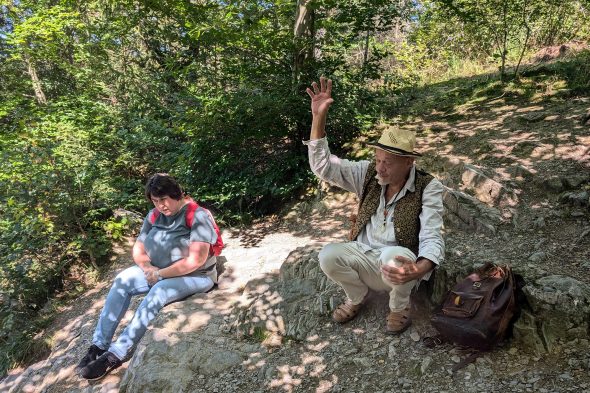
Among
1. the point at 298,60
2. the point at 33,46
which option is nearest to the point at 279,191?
the point at 298,60

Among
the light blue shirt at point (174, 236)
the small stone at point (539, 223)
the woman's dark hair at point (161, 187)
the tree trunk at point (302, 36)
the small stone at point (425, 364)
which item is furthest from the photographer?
the tree trunk at point (302, 36)

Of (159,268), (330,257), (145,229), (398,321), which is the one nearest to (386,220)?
(330,257)

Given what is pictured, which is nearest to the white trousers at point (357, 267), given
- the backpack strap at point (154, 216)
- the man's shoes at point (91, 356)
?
the backpack strap at point (154, 216)

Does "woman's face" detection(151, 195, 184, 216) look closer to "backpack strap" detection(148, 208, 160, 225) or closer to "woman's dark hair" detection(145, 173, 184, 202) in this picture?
"woman's dark hair" detection(145, 173, 184, 202)

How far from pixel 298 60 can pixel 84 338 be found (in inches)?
194

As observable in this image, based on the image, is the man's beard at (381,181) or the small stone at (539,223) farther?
the small stone at (539,223)

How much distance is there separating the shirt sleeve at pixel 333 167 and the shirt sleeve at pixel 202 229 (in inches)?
51.4

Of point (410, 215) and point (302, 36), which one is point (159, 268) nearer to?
point (410, 215)

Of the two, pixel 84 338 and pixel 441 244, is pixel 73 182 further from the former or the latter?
pixel 441 244

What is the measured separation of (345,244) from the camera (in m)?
2.86

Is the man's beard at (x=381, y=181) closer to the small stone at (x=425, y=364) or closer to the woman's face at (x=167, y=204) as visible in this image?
the small stone at (x=425, y=364)

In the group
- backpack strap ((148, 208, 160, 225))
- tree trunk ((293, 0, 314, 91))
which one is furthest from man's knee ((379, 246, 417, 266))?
tree trunk ((293, 0, 314, 91))

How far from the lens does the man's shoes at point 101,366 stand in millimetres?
3207

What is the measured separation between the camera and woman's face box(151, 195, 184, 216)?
358cm
